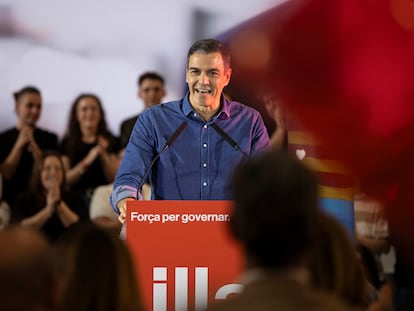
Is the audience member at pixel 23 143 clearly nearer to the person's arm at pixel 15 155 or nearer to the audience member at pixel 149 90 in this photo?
the person's arm at pixel 15 155

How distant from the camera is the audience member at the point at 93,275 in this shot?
2.85 metres

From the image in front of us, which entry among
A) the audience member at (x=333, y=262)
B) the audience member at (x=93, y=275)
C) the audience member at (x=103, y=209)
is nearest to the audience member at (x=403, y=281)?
the audience member at (x=103, y=209)

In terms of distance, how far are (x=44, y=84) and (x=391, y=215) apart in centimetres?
286

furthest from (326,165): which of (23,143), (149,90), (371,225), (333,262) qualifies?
(333,262)

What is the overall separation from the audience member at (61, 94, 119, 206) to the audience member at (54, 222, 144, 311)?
548cm

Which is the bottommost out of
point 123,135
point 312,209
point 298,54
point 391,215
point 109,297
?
point 109,297

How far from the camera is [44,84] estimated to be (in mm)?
8680

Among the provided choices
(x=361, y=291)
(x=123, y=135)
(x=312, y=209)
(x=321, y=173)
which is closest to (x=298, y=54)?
(x=321, y=173)

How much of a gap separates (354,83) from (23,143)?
2.59 m

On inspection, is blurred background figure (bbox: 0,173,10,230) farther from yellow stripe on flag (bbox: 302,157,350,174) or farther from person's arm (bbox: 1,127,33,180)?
yellow stripe on flag (bbox: 302,157,350,174)

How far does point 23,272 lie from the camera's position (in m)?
2.54

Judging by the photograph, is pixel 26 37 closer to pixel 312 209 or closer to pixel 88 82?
pixel 88 82

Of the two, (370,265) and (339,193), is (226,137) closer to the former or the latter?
(370,265)

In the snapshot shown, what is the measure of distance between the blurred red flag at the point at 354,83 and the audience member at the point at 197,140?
2.98 meters
